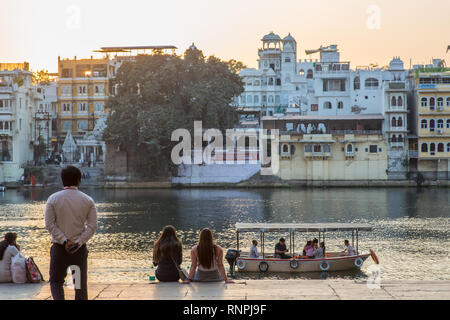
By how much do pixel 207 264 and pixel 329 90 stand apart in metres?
52.4

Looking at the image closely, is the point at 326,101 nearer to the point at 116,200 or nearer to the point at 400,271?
the point at 116,200

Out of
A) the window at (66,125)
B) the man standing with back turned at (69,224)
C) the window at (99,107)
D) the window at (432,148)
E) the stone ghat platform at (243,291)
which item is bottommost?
the stone ghat platform at (243,291)

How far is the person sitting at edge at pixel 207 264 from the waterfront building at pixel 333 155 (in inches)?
1773

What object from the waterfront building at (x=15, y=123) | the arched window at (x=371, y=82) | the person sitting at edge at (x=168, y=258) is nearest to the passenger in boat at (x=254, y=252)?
the person sitting at edge at (x=168, y=258)

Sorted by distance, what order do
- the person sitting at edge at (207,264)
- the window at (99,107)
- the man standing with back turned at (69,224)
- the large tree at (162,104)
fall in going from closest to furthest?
the man standing with back turned at (69,224)
the person sitting at edge at (207,264)
the large tree at (162,104)
the window at (99,107)

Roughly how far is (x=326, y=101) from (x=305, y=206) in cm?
2421

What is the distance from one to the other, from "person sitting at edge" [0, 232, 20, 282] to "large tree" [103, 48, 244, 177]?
4083 centimetres

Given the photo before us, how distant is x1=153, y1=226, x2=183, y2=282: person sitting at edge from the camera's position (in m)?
10.7

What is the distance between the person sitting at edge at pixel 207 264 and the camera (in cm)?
1079

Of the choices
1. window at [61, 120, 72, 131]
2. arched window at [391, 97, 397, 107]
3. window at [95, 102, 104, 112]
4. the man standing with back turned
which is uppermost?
window at [95, 102, 104, 112]

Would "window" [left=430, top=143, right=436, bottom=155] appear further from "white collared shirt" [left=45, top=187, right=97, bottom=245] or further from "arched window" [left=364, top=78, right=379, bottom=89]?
"white collared shirt" [left=45, top=187, right=97, bottom=245]

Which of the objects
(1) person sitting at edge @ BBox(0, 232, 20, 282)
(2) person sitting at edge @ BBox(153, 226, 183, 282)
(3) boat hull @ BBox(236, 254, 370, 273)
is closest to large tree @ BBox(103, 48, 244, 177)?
(3) boat hull @ BBox(236, 254, 370, 273)

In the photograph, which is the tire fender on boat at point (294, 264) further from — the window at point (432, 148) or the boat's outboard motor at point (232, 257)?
the window at point (432, 148)

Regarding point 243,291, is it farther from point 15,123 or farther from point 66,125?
point 66,125
